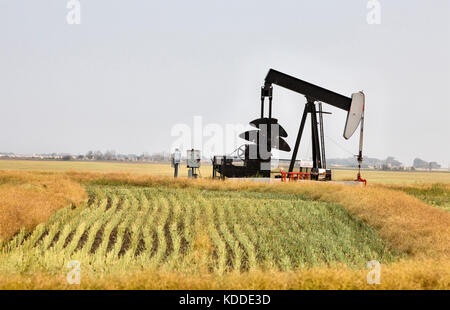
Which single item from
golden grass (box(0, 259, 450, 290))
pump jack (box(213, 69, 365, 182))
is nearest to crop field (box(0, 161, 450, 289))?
golden grass (box(0, 259, 450, 290))

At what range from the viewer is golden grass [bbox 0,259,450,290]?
5.86 metres

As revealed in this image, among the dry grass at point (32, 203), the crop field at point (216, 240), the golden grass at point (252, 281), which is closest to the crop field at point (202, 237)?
the crop field at point (216, 240)

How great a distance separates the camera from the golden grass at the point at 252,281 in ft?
19.2

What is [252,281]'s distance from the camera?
614 centimetres

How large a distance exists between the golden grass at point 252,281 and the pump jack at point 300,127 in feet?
49.8

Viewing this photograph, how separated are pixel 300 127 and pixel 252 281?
16645mm

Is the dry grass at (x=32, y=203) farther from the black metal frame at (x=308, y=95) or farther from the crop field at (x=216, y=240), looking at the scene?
the black metal frame at (x=308, y=95)

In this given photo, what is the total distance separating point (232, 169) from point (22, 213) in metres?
13.4

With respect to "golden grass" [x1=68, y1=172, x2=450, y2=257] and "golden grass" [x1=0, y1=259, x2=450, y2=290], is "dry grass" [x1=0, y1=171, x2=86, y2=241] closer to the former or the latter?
"golden grass" [x1=0, y1=259, x2=450, y2=290]

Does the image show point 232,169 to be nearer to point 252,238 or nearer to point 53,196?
point 53,196

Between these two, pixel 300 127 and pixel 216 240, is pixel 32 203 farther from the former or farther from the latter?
pixel 300 127
